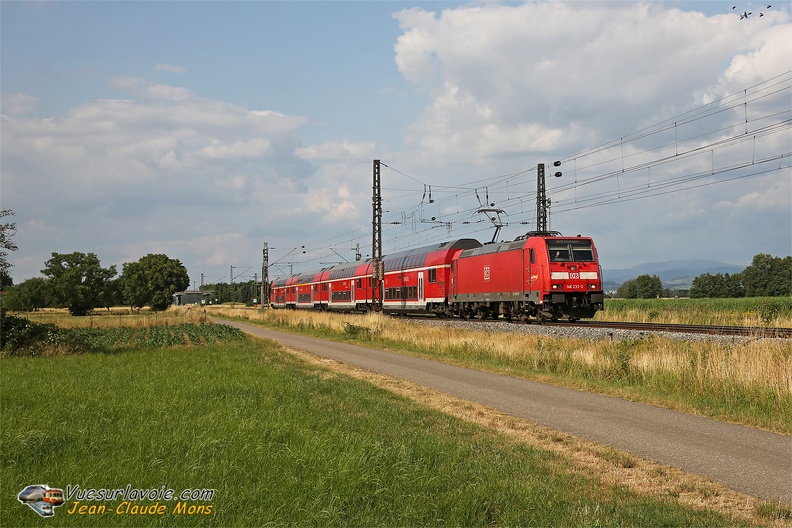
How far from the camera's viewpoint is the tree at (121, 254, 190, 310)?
110 metres

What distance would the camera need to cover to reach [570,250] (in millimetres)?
29141

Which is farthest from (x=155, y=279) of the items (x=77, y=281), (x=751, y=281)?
(x=751, y=281)

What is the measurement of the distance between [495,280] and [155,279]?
94910mm

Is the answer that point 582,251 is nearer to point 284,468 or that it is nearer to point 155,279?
point 284,468

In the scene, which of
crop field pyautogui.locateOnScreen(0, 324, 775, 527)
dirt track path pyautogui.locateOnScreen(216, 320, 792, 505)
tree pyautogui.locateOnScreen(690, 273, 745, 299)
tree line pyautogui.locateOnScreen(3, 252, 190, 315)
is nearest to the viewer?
crop field pyautogui.locateOnScreen(0, 324, 775, 527)

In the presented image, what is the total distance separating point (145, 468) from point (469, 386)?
9567mm

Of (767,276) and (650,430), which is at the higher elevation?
(767,276)

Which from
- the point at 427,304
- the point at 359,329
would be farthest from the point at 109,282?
the point at 359,329

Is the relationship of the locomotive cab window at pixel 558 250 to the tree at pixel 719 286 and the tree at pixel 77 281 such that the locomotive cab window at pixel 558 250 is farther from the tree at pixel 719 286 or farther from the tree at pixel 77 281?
the tree at pixel 719 286

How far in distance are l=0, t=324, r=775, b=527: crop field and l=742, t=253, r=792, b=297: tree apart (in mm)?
119224

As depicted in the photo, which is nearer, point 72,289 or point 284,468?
point 284,468

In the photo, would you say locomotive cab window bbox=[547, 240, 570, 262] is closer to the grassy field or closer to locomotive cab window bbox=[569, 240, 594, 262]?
locomotive cab window bbox=[569, 240, 594, 262]

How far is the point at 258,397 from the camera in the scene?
12070 millimetres

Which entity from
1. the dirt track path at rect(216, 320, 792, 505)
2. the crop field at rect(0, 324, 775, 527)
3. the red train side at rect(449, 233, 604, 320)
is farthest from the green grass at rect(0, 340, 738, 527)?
the red train side at rect(449, 233, 604, 320)
